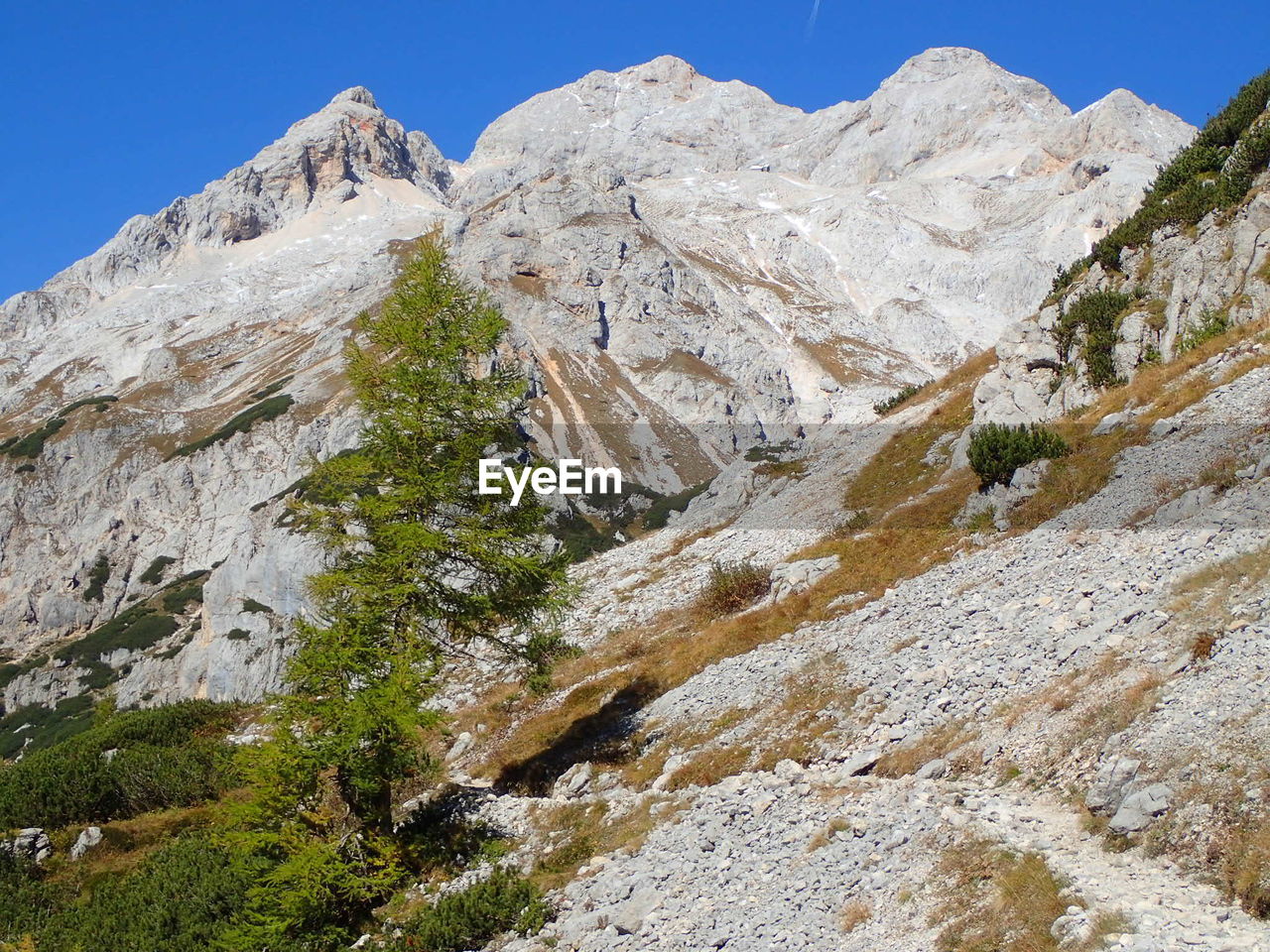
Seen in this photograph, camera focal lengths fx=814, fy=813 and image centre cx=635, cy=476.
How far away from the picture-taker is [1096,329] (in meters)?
30.7

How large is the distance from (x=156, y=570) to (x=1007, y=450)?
623 ft

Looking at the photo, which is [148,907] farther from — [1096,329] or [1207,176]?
[1207,176]

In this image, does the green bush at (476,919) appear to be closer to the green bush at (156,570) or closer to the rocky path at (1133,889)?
the rocky path at (1133,889)

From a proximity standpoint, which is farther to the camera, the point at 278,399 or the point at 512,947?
the point at 278,399

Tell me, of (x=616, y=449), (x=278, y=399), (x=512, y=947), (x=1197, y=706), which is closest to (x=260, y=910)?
(x=512, y=947)

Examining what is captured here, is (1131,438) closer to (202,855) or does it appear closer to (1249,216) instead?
(1249,216)

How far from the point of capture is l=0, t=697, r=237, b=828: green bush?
20.2 meters

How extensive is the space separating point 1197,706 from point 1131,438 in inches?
575

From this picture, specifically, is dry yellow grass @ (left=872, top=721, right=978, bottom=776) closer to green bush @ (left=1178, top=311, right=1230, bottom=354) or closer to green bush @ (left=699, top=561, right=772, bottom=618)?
green bush @ (left=699, top=561, right=772, bottom=618)

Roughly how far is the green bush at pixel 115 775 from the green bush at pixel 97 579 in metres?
177

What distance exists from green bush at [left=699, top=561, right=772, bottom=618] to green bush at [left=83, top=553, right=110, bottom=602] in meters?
187

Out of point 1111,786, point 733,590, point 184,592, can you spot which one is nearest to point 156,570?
point 184,592

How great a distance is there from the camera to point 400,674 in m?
14.2

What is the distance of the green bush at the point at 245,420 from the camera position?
7082 inches
